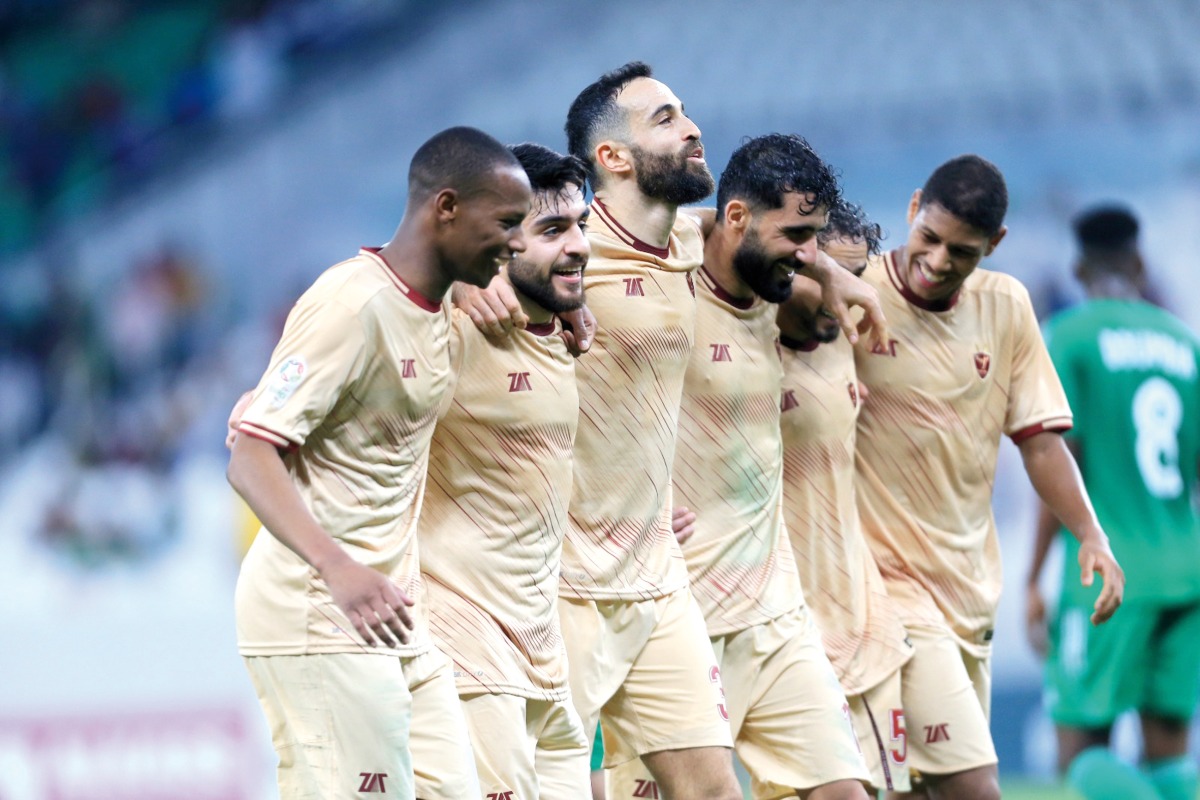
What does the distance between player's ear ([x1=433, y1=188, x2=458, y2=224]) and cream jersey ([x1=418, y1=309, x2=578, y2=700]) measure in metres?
0.48

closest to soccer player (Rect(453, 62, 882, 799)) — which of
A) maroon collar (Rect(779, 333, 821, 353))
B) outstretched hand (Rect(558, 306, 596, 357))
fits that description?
outstretched hand (Rect(558, 306, 596, 357))

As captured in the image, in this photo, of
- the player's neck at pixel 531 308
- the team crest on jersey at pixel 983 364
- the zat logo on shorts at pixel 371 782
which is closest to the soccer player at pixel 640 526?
the player's neck at pixel 531 308

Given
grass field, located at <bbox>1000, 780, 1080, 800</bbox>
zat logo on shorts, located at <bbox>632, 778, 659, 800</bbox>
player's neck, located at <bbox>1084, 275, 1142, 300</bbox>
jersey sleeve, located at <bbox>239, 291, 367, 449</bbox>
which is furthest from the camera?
grass field, located at <bbox>1000, 780, 1080, 800</bbox>

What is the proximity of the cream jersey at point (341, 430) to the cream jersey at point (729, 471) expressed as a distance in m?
1.51

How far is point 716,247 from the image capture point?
567cm

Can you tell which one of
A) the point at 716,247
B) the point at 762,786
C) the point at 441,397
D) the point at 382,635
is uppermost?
the point at 716,247

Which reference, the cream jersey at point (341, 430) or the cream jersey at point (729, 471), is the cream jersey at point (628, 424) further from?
the cream jersey at point (341, 430)

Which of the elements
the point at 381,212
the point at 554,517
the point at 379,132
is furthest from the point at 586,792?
the point at 379,132

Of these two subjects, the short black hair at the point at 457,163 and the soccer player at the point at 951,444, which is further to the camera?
the soccer player at the point at 951,444

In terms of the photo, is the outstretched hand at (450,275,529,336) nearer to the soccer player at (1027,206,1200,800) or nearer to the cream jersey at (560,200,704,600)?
the cream jersey at (560,200,704,600)

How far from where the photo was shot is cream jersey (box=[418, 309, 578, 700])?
15.0 ft

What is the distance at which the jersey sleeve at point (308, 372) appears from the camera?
12.7 feet

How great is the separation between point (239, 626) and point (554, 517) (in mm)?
989

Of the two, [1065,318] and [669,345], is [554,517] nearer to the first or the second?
[669,345]
